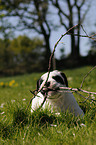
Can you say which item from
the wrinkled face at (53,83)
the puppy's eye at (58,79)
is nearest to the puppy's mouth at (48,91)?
the wrinkled face at (53,83)

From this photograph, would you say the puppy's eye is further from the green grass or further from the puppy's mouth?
the green grass

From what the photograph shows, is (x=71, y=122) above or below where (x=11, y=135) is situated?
above

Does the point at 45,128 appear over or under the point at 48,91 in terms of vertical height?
under

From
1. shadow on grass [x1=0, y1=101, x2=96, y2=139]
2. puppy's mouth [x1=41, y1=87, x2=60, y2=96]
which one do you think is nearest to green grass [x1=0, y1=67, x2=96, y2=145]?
shadow on grass [x1=0, y1=101, x2=96, y2=139]

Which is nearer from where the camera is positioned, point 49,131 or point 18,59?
point 49,131

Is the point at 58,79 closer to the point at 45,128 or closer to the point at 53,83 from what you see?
the point at 53,83

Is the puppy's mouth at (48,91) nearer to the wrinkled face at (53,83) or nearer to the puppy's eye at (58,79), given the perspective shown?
the wrinkled face at (53,83)

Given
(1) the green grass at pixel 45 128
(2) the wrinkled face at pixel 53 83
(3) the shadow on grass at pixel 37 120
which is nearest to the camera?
(1) the green grass at pixel 45 128

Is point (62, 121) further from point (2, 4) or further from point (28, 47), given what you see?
point (28, 47)

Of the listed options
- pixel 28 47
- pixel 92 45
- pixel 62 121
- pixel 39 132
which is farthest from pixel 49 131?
pixel 28 47

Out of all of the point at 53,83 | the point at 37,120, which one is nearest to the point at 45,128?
the point at 37,120

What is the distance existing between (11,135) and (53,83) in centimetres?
82

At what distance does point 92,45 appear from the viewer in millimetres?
19156

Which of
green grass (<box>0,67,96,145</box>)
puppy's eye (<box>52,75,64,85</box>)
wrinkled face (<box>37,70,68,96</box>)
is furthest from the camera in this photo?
puppy's eye (<box>52,75,64,85</box>)
